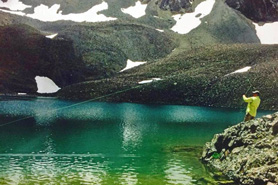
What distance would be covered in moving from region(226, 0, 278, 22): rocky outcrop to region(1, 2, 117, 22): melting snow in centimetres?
6180

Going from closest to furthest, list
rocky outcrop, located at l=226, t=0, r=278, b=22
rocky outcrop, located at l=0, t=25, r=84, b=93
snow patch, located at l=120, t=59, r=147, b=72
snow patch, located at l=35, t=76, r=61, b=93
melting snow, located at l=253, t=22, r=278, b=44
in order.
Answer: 1. snow patch, located at l=35, t=76, r=61, b=93
2. rocky outcrop, located at l=0, t=25, r=84, b=93
3. snow patch, located at l=120, t=59, r=147, b=72
4. melting snow, located at l=253, t=22, r=278, b=44
5. rocky outcrop, located at l=226, t=0, r=278, b=22

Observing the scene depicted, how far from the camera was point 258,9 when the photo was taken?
169500 mm

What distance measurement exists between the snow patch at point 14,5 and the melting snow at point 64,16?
643cm

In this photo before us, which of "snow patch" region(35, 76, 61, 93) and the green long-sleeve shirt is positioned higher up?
A: "snow patch" region(35, 76, 61, 93)

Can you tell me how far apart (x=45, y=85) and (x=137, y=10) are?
6946 centimetres

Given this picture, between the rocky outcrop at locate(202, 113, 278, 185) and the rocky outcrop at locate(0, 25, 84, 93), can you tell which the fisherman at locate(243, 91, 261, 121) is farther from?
the rocky outcrop at locate(0, 25, 84, 93)

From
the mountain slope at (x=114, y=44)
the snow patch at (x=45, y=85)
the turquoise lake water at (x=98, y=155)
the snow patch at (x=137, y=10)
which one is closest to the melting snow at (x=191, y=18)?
the mountain slope at (x=114, y=44)

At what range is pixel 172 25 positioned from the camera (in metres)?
162

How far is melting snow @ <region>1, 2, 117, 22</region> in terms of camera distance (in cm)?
16150

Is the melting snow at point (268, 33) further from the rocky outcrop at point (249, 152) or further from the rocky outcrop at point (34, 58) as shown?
the rocky outcrop at point (249, 152)

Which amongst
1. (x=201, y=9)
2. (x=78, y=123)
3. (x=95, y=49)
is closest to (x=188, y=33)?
(x=201, y=9)

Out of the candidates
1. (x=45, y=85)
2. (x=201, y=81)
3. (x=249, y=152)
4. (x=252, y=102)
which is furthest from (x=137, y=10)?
(x=249, y=152)

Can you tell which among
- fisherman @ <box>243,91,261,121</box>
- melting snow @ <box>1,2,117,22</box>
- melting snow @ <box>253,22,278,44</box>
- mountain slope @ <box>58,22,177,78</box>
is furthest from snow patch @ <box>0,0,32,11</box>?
fisherman @ <box>243,91,261,121</box>

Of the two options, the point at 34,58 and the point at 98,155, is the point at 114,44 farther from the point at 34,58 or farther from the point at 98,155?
the point at 98,155
